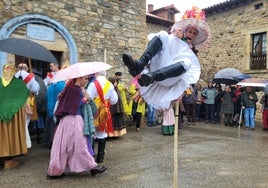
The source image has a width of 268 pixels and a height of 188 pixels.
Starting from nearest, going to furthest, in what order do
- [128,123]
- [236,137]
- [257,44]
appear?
[236,137]
[128,123]
[257,44]

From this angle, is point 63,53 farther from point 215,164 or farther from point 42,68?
point 215,164

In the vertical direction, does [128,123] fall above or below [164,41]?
below

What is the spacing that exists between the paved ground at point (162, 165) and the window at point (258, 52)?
338 inches

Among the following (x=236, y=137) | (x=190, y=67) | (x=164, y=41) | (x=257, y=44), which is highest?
(x=257, y=44)

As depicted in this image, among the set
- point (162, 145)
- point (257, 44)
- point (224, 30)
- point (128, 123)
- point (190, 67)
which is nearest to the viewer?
point (190, 67)

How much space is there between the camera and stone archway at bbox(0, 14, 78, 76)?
7.36 metres

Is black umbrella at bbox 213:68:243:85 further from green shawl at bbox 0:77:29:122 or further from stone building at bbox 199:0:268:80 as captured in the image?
green shawl at bbox 0:77:29:122

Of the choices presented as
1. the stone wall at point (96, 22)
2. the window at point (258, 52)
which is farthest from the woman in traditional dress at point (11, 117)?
the window at point (258, 52)

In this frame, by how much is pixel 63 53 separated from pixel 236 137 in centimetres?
536

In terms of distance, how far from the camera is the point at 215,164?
5.30 meters

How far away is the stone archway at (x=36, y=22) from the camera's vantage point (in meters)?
7.36

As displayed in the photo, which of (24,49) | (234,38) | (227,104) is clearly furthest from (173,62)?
(234,38)

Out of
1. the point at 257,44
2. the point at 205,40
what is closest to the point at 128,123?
the point at 205,40

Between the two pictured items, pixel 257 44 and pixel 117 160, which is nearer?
pixel 117 160
